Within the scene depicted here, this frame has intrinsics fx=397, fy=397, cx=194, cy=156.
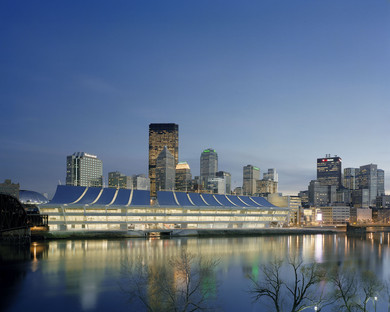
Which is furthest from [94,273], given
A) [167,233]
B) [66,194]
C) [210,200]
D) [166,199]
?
[210,200]

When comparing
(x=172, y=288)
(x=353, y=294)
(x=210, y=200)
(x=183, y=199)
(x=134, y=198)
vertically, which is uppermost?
(x=134, y=198)

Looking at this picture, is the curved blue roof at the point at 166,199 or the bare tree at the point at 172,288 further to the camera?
the curved blue roof at the point at 166,199

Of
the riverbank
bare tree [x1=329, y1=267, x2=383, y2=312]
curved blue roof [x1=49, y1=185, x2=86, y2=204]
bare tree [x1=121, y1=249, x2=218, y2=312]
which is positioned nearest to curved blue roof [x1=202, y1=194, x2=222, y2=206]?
the riverbank

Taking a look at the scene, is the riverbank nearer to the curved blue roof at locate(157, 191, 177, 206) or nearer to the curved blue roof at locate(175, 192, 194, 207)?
the curved blue roof at locate(175, 192, 194, 207)

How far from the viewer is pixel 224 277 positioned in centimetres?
5859

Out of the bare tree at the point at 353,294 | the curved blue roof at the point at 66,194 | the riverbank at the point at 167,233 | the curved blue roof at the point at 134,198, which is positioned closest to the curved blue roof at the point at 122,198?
the curved blue roof at the point at 134,198

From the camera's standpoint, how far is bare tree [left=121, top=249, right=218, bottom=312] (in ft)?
119

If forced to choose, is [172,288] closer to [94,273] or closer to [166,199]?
[94,273]

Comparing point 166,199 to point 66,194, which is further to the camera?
point 166,199

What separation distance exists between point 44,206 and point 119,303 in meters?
86.4

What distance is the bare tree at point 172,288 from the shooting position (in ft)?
119

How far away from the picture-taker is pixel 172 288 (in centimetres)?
4472

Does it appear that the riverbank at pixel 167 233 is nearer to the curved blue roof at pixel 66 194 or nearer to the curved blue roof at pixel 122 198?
the curved blue roof at pixel 66 194

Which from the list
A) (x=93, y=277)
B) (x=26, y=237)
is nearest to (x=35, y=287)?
(x=93, y=277)
